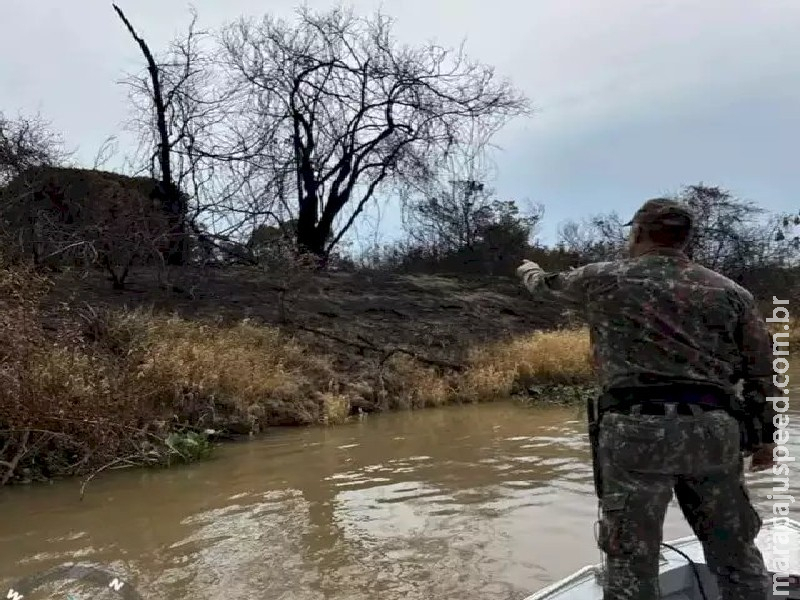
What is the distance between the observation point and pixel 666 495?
111 inches

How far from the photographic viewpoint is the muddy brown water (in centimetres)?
492

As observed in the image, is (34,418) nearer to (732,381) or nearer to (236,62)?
(732,381)

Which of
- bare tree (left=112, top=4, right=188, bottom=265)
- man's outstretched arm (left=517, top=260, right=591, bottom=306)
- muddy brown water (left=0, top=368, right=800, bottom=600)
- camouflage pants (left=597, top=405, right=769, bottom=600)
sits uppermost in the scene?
bare tree (left=112, top=4, right=188, bottom=265)

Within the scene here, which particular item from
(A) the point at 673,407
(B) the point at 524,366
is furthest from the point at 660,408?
(B) the point at 524,366

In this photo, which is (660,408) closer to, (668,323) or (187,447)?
(668,323)

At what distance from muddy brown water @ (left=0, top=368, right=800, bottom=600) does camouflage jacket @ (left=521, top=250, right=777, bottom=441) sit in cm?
216

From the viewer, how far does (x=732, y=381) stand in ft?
9.86

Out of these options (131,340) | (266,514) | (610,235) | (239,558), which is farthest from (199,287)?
(610,235)

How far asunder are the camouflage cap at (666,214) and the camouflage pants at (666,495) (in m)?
0.72

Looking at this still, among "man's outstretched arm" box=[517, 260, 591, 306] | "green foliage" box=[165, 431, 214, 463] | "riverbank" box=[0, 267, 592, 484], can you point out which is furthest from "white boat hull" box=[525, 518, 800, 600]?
"green foliage" box=[165, 431, 214, 463]

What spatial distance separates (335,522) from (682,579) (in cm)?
332

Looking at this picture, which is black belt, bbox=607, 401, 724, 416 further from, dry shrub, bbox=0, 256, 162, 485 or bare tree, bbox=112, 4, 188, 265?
bare tree, bbox=112, 4, 188, 265

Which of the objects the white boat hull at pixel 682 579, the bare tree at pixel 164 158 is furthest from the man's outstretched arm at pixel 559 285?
the bare tree at pixel 164 158

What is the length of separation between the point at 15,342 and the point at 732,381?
6519 mm
